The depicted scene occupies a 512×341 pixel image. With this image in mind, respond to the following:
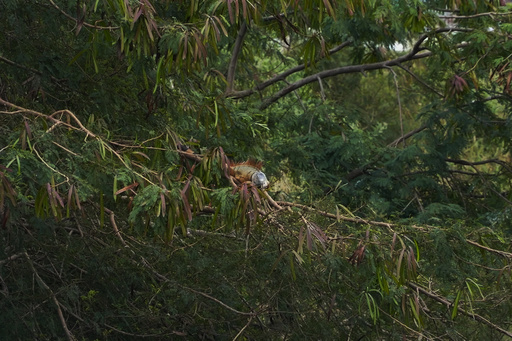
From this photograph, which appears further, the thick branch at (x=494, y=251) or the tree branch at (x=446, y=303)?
the tree branch at (x=446, y=303)

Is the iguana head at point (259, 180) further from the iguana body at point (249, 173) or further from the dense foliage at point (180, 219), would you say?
the dense foliage at point (180, 219)

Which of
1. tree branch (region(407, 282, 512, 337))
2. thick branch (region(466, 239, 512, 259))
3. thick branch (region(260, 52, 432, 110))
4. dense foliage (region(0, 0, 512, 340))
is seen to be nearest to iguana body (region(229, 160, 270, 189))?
dense foliage (region(0, 0, 512, 340))

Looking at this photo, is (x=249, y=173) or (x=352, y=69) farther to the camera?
(x=352, y=69)

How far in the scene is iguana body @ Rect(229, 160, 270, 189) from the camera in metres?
3.74

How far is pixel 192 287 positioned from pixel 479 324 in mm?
1449

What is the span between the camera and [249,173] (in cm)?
380

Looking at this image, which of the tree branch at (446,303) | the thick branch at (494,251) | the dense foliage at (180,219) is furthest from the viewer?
the tree branch at (446,303)

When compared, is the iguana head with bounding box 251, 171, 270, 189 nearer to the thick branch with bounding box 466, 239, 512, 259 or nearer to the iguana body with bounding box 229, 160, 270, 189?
the iguana body with bounding box 229, 160, 270, 189

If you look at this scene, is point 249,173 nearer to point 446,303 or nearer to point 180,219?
point 180,219

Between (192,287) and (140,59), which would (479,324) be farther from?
(140,59)

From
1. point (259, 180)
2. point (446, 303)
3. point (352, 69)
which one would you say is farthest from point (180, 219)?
point (352, 69)

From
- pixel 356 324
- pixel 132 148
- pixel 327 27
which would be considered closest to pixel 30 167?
pixel 132 148

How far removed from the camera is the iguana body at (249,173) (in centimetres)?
374

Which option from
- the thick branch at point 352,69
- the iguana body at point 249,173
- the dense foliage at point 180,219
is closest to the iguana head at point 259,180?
the iguana body at point 249,173
